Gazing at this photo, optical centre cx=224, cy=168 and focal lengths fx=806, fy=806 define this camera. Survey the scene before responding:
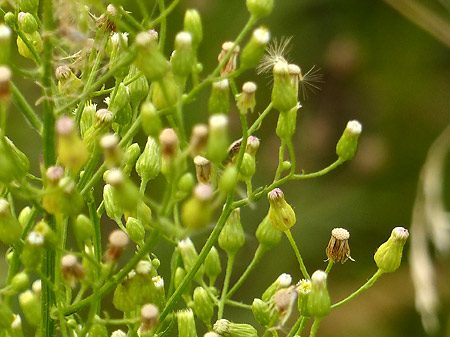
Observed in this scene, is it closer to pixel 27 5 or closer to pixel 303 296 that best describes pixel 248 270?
pixel 303 296

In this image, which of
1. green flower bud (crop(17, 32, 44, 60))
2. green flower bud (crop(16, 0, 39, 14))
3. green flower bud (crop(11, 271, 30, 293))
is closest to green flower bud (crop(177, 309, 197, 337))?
green flower bud (crop(11, 271, 30, 293))

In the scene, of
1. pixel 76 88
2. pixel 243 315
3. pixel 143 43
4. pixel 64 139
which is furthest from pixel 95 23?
pixel 243 315

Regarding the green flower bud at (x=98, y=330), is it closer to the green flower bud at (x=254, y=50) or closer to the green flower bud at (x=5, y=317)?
the green flower bud at (x=5, y=317)

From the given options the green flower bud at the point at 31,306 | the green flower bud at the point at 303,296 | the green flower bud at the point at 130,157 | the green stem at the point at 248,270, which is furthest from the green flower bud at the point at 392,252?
the green flower bud at the point at 31,306

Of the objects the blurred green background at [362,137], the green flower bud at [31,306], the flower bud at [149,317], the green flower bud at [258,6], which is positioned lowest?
the green flower bud at [31,306]

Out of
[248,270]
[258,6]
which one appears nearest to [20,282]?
[248,270]

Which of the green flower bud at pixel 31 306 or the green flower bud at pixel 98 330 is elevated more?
the green flower bud at pixel 98 330

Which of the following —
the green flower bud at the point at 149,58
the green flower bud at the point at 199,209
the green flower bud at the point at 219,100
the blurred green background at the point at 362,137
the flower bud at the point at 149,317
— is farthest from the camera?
the blurred green background at the point at 362,137
